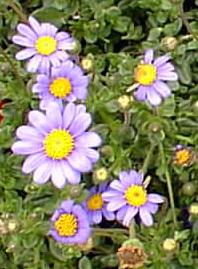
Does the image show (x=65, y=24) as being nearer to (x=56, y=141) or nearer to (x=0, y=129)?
(x=0, y=129)

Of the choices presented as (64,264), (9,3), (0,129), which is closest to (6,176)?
(0,129)

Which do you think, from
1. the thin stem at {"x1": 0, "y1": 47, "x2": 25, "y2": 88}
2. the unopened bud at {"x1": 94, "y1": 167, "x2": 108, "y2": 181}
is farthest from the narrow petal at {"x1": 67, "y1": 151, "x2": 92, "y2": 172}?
the thin stem at {"x1": 0, "y1": 47, "x2": 25, "y2": 88}

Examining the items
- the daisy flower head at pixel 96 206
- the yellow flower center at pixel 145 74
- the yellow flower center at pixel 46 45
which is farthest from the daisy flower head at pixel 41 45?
the daisy flower head at pixel 96 206

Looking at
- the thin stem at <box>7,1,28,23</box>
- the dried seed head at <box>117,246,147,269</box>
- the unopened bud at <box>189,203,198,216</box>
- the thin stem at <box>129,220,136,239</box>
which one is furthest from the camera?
the thin stem at <box>7,1,28,23</box>

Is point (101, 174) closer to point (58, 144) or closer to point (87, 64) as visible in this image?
point (58, 144)

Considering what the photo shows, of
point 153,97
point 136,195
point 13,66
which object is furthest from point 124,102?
point 13,66

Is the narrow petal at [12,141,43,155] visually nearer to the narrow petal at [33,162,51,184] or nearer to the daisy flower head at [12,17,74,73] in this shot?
the narrow petal at [33,162,51,184]

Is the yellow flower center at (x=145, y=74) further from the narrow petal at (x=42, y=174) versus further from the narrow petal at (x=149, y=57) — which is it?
the narrow petal at (x=42, y=174)

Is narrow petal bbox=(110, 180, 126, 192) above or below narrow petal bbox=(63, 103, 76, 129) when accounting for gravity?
below
